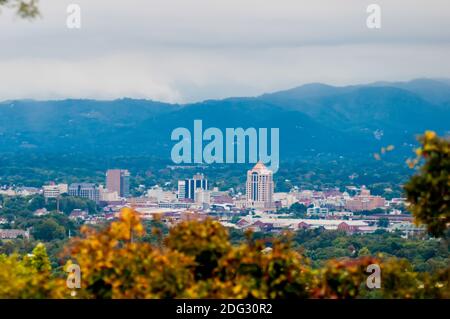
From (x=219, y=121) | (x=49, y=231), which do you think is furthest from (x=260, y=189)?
(x=49, y=231)

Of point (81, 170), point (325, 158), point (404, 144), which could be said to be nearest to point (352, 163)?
point (325, 158)

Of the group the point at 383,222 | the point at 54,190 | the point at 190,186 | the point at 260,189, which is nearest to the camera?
the point at 383,222

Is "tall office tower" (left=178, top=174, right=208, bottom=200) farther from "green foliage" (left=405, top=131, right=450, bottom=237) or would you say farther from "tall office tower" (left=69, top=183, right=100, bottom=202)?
"green foliage" (left=405, top=131, right=450, bottom=237)

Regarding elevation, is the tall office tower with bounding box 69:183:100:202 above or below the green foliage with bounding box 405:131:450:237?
above

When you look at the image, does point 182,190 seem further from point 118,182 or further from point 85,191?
point 118,182

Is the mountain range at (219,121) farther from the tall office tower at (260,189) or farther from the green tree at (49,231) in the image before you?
the green tree at (49,231)

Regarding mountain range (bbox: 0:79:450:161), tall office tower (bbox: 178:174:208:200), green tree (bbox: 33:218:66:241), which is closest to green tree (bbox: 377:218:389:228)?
tall office tower (bbox: 178:174:208:200)

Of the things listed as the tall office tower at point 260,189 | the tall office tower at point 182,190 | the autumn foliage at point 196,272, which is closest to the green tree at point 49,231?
the tall office tower at point 182,190
